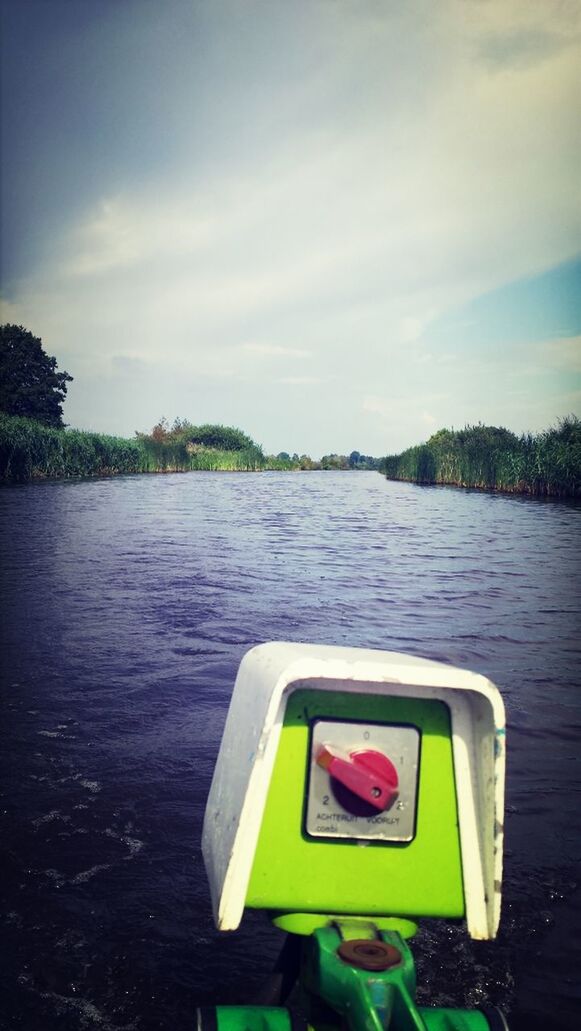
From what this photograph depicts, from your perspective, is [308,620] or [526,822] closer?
[526,822]

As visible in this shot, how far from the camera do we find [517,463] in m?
21.5

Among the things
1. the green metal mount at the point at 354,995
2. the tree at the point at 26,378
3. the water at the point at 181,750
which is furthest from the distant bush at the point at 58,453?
the green metal mount at the point at 354,995

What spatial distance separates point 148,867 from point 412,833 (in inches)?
56.7

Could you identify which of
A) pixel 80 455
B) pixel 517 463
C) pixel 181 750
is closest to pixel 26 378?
pixel 80 455

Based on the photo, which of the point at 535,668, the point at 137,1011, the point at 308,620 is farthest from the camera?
the point at 308,620

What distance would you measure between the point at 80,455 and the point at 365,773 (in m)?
31.5

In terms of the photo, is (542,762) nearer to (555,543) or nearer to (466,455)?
(555,543)

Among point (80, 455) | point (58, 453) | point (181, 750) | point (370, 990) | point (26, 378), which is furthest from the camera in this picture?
point (26, 378)

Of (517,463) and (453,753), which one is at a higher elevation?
(517,463)

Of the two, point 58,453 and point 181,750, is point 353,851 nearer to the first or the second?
point 181,750

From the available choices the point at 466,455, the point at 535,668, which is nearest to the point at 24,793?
the point at 535,668

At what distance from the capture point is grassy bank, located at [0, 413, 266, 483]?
25078 mm

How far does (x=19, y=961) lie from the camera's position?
181 centimetres

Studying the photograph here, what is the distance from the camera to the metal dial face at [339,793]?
1.12 m
